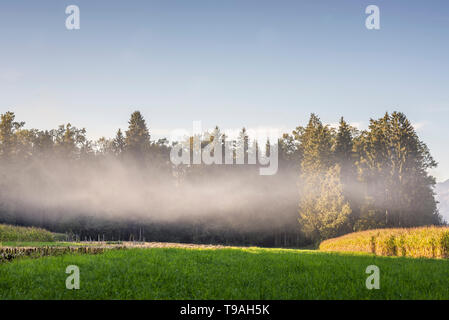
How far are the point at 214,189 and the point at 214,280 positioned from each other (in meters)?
43.1

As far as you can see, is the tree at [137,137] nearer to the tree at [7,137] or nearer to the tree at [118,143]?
the tree at [118,143]

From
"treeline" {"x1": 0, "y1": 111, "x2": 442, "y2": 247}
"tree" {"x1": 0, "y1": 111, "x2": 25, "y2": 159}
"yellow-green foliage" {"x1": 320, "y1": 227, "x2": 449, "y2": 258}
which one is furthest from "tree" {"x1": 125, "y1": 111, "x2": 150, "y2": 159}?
"yellow-green foliage" {"x1": 320, "y1": 227, "x2": 449, "y2": 258}

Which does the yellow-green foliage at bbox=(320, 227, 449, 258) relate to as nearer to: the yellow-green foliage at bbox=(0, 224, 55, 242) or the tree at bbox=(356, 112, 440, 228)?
the tree at bbox=(356, 112, 440, 228)

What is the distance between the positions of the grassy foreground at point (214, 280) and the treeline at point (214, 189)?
104 ft

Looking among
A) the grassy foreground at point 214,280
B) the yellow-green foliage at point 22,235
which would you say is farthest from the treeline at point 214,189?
the grassy foreground at point 214,280

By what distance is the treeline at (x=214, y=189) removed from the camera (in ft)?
143

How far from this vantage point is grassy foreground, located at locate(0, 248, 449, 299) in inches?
334

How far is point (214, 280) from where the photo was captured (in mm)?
10141

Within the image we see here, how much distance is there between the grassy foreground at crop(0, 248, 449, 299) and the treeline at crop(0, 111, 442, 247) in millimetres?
31606

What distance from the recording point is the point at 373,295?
8.34 metres

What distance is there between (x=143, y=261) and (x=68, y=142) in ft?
163

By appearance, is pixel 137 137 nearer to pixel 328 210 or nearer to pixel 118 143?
pixel 118 143

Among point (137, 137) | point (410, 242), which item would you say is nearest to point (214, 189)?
point (137, 137)

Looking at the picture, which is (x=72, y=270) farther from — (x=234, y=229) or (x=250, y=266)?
(x=234, y=229)
